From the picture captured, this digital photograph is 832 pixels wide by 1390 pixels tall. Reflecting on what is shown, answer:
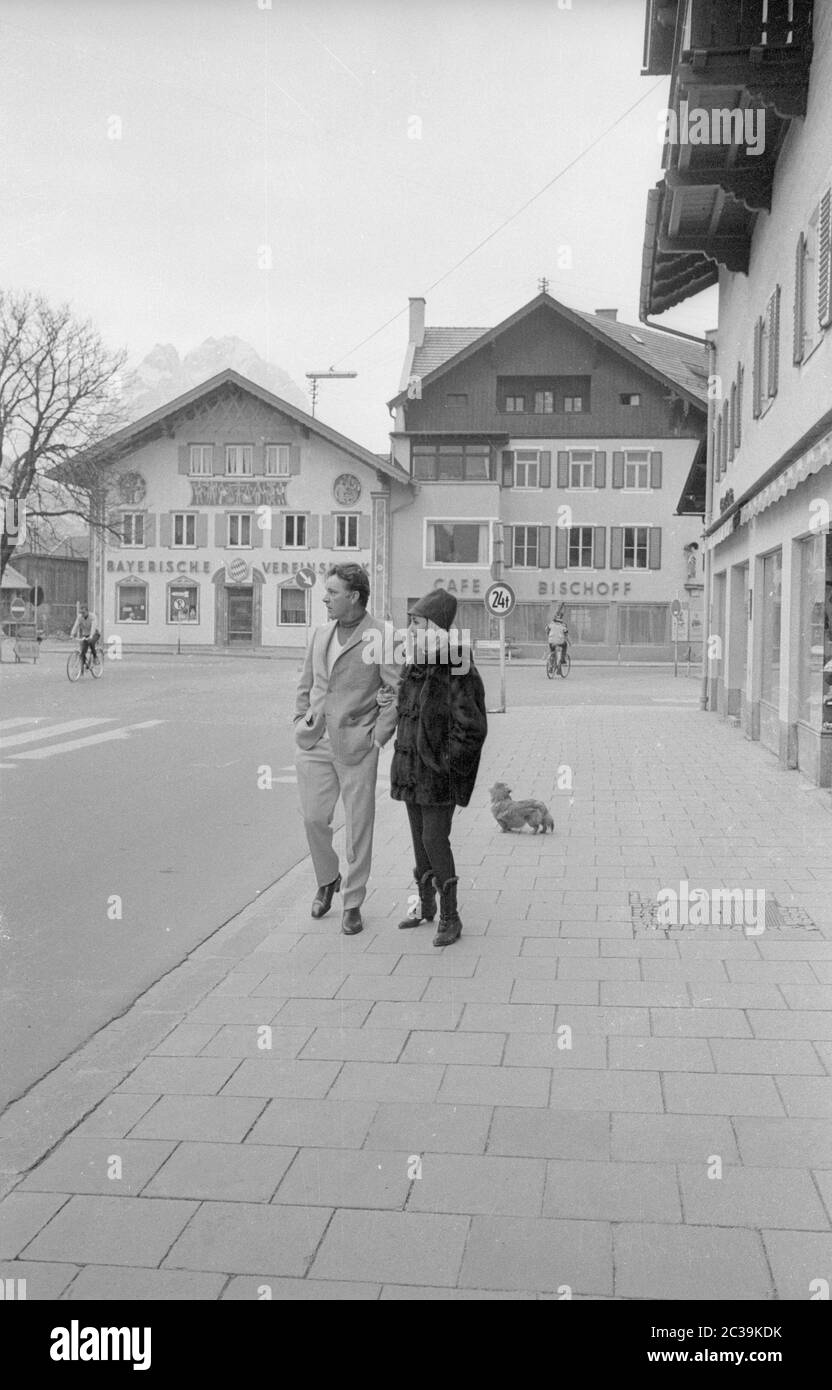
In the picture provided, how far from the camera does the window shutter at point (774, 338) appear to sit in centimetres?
1476

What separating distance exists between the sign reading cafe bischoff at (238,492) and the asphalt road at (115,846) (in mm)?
31875

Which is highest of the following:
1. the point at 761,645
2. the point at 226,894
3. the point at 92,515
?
the point at 92,515

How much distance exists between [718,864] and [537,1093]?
418cm

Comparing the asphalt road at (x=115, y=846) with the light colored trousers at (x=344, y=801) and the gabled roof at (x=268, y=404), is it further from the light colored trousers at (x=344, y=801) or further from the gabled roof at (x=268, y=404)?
the gabled roof at (x=268, y=404)

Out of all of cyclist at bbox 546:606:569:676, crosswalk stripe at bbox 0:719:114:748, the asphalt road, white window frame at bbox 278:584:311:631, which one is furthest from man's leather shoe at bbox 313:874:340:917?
white window frame at bbox 278:584:311:631

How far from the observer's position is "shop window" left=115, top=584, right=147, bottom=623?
53.6 metres

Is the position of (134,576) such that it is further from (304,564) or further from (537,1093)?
(537,1093)

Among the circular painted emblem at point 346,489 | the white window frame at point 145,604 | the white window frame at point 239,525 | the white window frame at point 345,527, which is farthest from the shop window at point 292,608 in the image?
the white window frame at point 145,604

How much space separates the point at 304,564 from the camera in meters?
52.3

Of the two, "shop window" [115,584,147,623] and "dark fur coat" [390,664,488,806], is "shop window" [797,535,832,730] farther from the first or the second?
"shop window" [115,584,147,623]

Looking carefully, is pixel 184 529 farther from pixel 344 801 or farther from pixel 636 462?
pixel 344 801

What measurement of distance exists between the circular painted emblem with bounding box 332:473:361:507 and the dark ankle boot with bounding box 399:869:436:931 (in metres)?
46.2

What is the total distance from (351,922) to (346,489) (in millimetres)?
46581

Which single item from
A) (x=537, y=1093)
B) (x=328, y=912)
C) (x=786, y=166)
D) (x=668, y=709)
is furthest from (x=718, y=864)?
(x=668, y=709)
